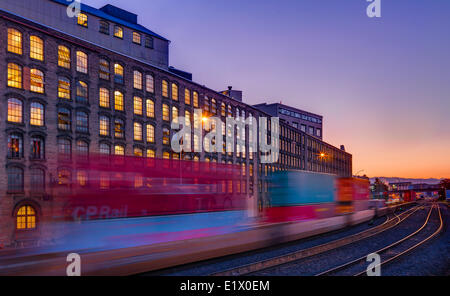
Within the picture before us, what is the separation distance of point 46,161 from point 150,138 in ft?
44.2

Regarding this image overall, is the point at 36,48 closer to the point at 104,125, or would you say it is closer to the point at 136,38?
the point at 104,125

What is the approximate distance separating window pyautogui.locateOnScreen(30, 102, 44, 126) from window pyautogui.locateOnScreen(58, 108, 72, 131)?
5.70 feet

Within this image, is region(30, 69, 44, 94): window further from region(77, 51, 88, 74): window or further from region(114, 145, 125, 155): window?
region(114, 145, 125, 155): window

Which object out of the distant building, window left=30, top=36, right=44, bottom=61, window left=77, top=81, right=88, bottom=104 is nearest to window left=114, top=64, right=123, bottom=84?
window left=77, top=81, right=88, bottom=104

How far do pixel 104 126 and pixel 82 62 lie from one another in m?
7.03

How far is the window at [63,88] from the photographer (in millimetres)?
37781

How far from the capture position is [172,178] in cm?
1515

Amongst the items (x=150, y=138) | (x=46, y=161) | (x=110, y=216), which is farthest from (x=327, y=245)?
(x=150, y=138)

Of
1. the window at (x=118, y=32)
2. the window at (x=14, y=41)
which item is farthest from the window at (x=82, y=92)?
the window at (x=118, y=32)

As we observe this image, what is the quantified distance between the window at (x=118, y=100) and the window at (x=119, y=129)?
1507 mm

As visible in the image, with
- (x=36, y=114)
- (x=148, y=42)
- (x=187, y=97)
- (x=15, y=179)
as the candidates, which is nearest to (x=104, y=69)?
(x=36, y=114)

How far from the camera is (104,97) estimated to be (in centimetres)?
4194

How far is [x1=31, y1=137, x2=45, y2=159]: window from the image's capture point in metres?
35.3
